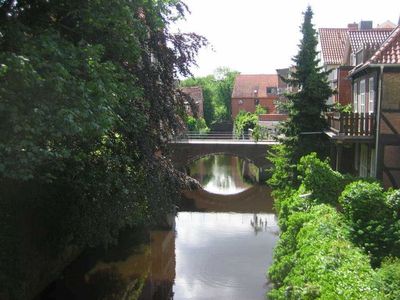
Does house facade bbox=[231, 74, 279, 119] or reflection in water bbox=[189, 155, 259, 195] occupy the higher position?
house facade bbox=[231, 74, 279, 119]

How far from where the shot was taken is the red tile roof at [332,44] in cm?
3114

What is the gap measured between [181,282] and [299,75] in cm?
1096

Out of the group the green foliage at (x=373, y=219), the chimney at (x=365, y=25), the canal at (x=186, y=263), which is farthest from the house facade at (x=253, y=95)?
the green foliage at (x=373, y=219)

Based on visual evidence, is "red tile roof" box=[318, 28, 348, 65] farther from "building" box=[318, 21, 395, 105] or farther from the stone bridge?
the stone bridge

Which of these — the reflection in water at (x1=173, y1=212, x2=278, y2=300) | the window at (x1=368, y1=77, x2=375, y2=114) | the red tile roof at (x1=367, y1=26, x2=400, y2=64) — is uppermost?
the red tile roof at (x1=367, y1=26, x2=400, y2=64)

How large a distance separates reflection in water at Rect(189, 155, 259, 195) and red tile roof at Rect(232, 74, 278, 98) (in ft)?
56.6

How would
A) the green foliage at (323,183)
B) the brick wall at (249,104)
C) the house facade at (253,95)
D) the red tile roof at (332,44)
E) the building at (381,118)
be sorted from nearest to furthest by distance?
the green foliage at (323,183), the building at (381,118), the red tile roof at (332,44), the brick wall at (249,104), the house facade at (253,95)

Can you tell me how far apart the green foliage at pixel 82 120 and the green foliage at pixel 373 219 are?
466 cm

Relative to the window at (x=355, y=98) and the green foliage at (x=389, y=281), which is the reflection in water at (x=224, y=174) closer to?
the window at (x=355, y=98)

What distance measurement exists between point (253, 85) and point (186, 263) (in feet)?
182

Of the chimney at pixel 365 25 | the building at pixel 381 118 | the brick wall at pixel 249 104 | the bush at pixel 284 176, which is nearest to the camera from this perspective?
the building at pixel 381 118

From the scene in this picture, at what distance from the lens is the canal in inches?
574

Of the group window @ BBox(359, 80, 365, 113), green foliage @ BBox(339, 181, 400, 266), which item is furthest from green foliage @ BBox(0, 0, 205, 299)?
window @ BBox(359, 80, 365, 113)

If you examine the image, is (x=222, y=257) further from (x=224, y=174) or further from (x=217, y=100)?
(x=217, y=100)
